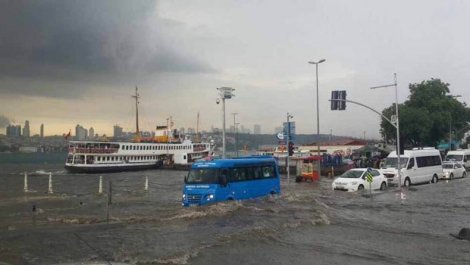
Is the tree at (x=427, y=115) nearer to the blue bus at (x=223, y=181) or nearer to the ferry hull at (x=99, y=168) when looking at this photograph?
the ferry hull at (x=99, y=168)

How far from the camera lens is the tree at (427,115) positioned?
7400 centimetres

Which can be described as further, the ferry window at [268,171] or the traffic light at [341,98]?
the traffic light at [341,98]

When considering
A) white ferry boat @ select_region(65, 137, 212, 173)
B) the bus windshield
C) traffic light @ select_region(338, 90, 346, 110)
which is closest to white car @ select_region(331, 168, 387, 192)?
traffic light @ select_region(338, 90, 346, 110)

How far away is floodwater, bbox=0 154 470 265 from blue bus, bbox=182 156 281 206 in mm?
560

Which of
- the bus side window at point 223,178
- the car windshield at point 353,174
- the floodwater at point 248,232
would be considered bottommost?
the floodwater at point 248,232

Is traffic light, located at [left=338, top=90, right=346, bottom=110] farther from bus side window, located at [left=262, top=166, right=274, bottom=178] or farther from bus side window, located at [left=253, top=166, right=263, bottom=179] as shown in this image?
bus side window, located at [left=253, top=166, right=263, bottom=179]

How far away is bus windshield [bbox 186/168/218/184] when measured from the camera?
24031mm

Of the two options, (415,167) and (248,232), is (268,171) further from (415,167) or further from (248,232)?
(415,167)

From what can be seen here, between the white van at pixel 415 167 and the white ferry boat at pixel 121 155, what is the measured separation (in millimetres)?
56022

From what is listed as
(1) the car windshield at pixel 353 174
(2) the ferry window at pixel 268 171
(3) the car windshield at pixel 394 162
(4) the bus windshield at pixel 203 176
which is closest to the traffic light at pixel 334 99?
(1) the car windshield at pixel 353 174

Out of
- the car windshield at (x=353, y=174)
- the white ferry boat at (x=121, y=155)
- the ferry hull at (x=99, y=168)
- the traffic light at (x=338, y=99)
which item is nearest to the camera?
the car windshield at (x=353, y=174)

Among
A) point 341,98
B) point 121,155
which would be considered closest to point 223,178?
point 341,98

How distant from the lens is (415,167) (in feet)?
129

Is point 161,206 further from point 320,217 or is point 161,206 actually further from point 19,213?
point 320,217
